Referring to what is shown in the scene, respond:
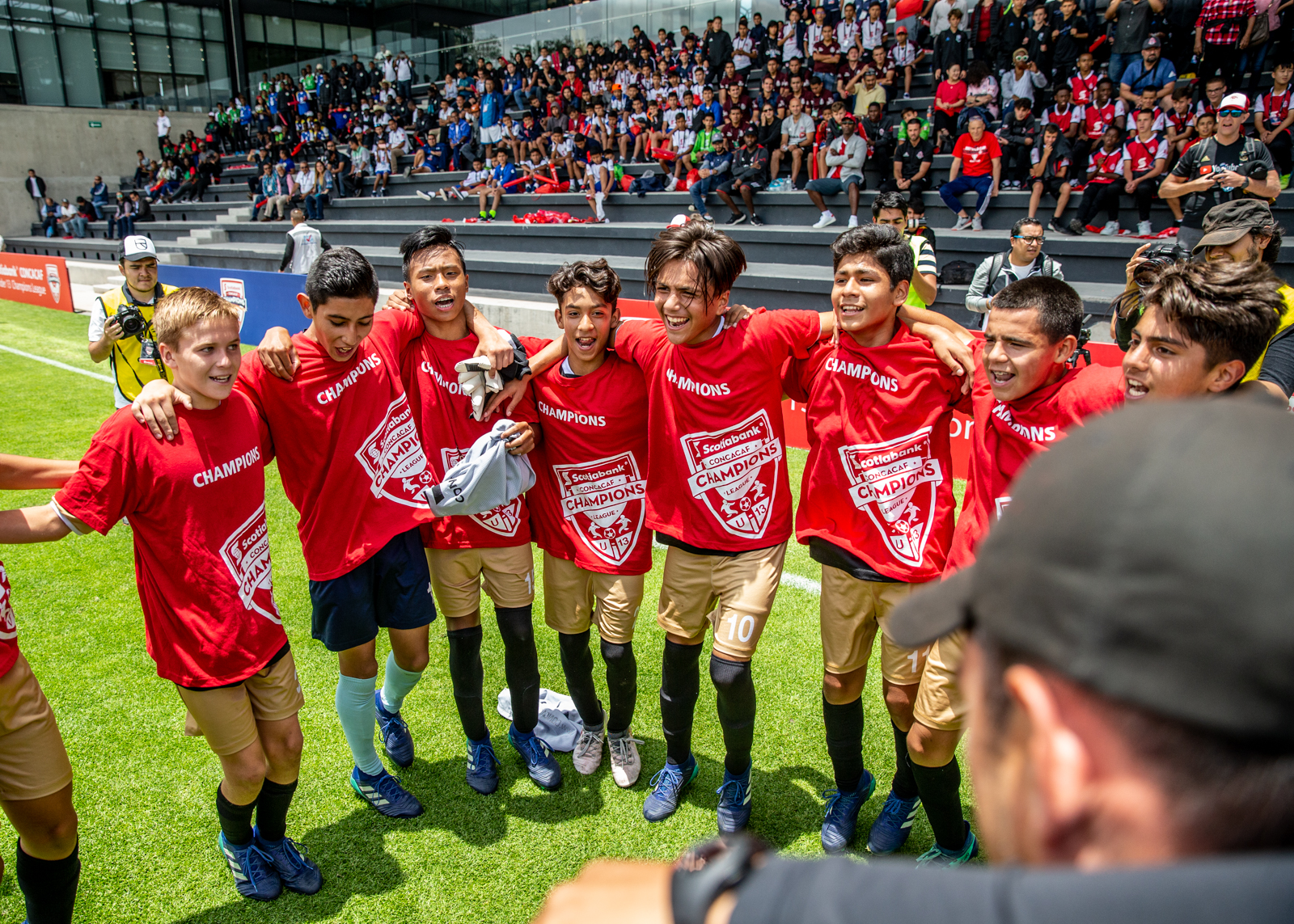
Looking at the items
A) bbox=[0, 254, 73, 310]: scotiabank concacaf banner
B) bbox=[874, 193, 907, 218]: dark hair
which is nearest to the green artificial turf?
bbox=[874, 193, 907, 218]: dark hair

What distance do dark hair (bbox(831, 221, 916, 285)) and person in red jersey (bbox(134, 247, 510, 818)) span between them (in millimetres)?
1493

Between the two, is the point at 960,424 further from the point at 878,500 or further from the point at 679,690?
the point at 679,690

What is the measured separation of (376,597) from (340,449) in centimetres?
63

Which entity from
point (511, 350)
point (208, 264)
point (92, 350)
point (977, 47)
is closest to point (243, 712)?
point (511, 350)

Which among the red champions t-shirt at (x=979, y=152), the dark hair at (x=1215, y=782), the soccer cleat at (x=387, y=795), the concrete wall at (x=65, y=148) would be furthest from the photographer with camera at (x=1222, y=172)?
the concrete wall at (x=65, y=148)

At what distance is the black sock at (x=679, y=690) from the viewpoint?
3.35 meters

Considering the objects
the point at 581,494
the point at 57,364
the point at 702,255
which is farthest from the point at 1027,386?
the point at 57,364

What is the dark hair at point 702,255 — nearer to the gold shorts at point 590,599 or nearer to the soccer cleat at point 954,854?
the gold shorts at point 590,599

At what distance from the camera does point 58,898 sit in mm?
2604

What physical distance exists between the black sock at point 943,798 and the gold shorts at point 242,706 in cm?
222

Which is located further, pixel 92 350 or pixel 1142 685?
pixel 92 350

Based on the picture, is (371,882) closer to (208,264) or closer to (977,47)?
(977,47)

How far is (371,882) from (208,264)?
72.0ft

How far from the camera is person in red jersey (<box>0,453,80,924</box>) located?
2426 mm
